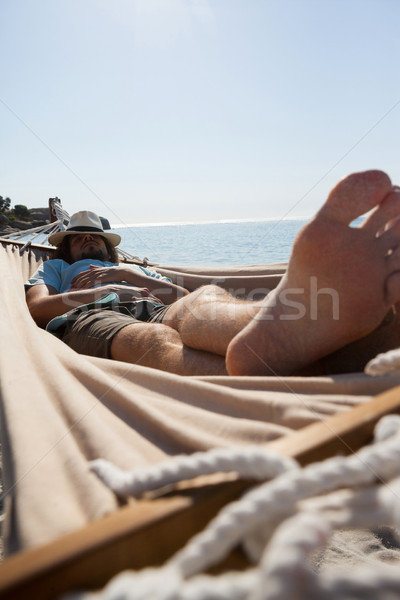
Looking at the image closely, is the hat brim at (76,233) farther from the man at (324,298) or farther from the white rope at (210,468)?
the white rope at (210,468)

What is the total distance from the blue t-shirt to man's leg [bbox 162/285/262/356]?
40.5 inches

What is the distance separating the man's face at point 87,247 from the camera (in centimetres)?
220

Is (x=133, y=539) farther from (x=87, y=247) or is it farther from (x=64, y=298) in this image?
(x=87, y=247)

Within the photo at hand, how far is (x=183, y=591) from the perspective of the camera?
10.1 inches

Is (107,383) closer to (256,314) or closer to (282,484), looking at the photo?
(256,314)

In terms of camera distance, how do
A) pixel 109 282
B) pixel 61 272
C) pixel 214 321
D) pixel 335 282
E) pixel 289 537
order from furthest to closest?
pixel 61 272
pixel 109 282
pixel 214 321
pixel 335 282
pixel 289 537

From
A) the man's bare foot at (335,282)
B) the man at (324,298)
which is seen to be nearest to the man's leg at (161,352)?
the man at (324,298)

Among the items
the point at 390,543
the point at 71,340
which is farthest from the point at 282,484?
the point at 71,340

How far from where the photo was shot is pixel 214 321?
940 millimetres

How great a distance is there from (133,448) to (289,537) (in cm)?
28

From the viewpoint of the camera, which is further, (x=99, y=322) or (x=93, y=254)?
(x=93, y=254)

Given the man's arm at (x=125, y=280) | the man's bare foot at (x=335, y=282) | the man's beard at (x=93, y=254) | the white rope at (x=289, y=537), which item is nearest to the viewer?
the white rope at (x=289, y=537)

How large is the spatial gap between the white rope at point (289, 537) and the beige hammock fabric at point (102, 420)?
0.39ft

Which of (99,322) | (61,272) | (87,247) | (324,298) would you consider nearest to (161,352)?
(99,322)
